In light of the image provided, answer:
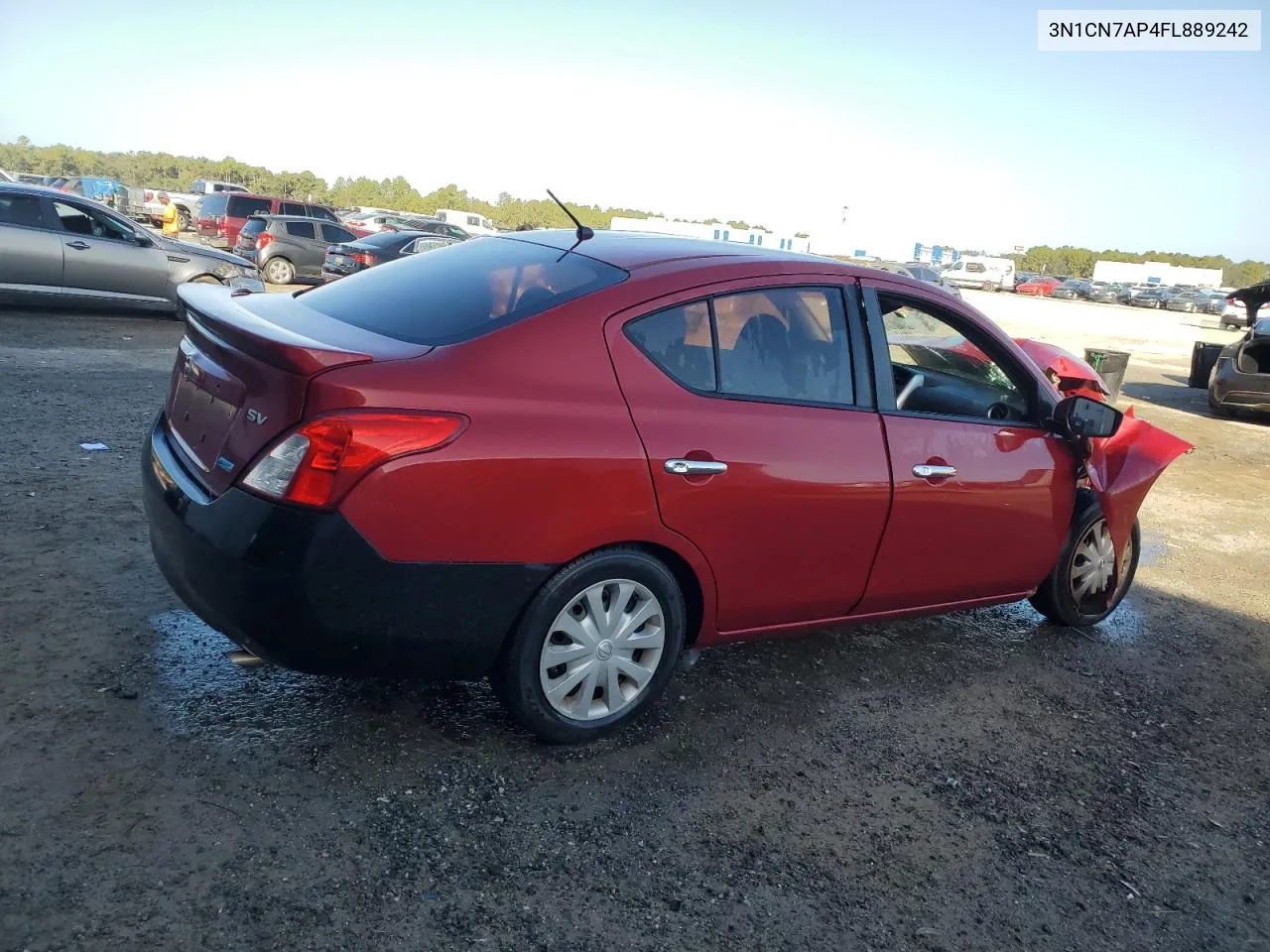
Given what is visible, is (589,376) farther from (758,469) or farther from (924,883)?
(924,883)

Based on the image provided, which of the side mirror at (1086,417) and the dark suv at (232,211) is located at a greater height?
the dark suv at (232,211)

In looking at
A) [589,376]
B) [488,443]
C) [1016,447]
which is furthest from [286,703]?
[1016,447]

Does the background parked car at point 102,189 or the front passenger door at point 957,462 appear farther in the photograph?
the background parked car at point 102,189

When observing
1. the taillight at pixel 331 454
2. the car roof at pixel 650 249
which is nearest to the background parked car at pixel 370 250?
the car roof at pixel 650 249

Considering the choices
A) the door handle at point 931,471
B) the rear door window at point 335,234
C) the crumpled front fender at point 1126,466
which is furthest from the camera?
the rear door window at point 335,234

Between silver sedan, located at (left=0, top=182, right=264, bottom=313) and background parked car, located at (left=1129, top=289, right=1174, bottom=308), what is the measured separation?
59670 mm

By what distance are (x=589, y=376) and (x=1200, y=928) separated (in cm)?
235

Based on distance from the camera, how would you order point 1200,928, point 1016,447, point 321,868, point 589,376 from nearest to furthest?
1. point 321,868
2. point 1200,928
3. point 589,376
4. point 1016,447

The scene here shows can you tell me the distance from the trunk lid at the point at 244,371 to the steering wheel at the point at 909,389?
6.03 feet

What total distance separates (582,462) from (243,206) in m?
25.7

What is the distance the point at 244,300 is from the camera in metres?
3.75

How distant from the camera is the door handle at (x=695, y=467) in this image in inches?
127

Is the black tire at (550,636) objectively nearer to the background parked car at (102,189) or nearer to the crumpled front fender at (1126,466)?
the crumpled front fender at (1126,466)

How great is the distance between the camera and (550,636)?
10.4ft
